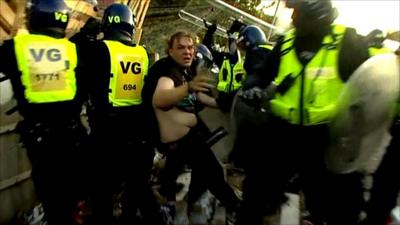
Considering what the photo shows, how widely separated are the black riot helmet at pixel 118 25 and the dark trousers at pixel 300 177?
4.47 ft

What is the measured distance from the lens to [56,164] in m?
3.42

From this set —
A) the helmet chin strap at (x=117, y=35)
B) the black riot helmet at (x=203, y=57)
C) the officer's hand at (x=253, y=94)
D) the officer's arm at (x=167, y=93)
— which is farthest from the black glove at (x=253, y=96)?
the helmet chin strap at (x=117, y=35)

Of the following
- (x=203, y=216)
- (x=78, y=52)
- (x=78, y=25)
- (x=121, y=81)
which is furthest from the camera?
(x=78, y=25)

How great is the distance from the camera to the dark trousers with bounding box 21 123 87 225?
11.1ft

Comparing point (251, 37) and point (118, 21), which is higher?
point (118, 21)

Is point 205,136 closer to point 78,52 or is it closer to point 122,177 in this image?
point 122,177

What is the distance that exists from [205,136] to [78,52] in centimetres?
122

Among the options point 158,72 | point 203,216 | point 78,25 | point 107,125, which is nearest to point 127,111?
point 107,125

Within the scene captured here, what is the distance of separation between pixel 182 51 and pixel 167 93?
22.1 inches

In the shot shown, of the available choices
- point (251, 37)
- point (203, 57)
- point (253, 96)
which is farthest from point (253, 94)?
point (203, 57)

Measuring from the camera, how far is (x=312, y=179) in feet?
10.6

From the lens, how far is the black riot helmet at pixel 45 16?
334cm

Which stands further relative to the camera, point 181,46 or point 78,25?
point 78,25

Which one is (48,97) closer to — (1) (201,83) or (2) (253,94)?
(1) (201,83)
